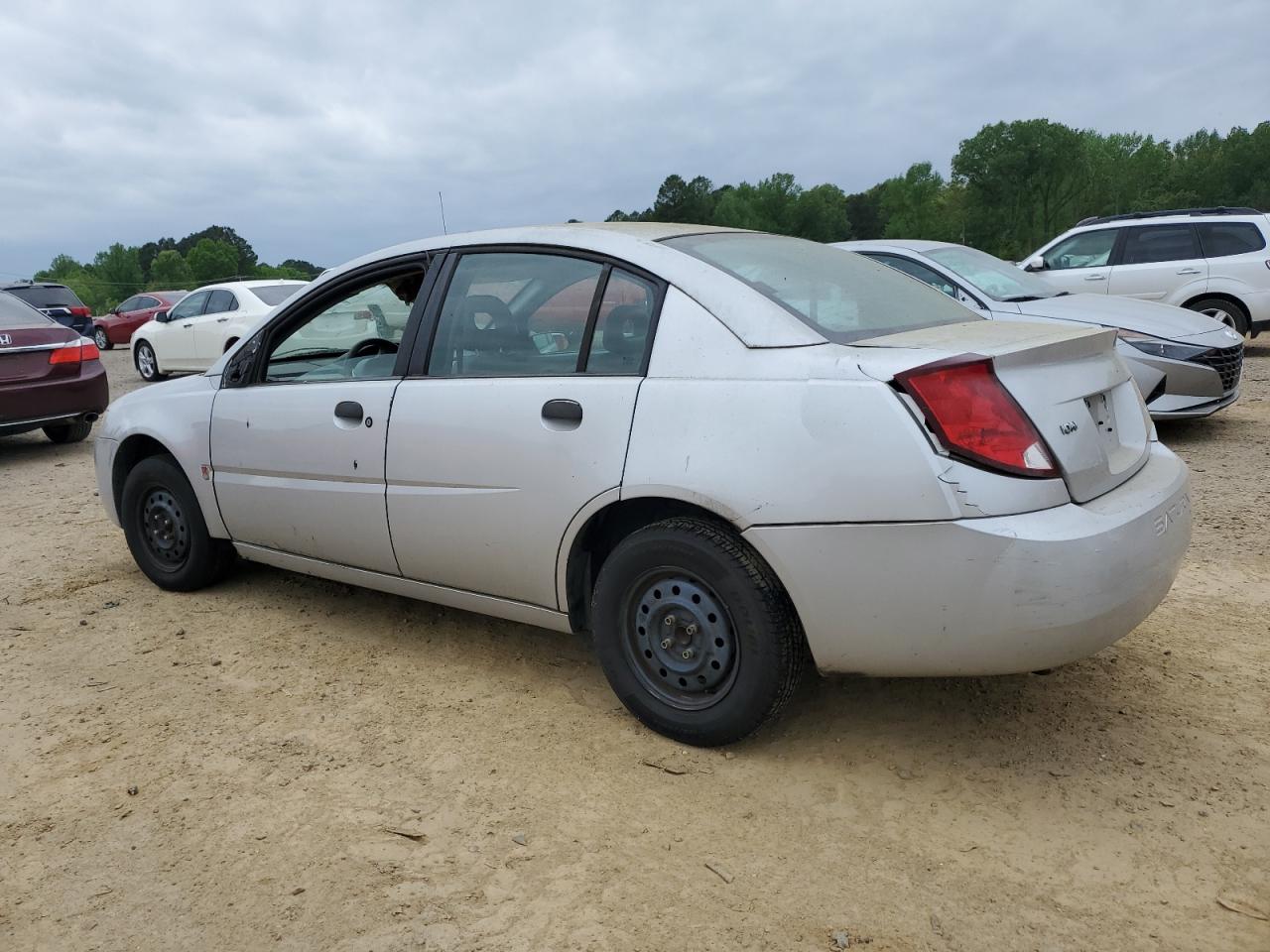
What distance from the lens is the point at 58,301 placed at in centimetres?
2120

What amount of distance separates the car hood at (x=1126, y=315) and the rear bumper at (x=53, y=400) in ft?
26.5

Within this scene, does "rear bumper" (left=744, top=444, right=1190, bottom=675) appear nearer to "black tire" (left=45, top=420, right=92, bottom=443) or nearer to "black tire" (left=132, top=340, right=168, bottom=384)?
"black tire" (left=45, top=420, right=92, bottom=443)

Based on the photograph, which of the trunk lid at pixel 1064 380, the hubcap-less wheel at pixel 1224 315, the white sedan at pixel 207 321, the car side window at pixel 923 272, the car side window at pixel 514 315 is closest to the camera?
the trunk lid at pixel 1064 380

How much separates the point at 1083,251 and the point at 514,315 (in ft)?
34.0

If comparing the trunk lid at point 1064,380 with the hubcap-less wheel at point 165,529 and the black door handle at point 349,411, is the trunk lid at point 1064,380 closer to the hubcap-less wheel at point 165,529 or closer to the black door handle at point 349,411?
the black door handle at point 349,411

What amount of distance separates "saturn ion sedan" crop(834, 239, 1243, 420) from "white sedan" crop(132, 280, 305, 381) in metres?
9.70

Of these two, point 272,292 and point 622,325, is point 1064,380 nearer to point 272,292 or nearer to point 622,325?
point 622,325

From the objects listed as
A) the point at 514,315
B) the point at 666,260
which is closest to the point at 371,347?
the point at 514,315

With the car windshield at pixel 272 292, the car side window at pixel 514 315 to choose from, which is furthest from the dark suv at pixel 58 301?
the car side window at pixel 514 315

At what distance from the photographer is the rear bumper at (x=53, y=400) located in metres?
8.65

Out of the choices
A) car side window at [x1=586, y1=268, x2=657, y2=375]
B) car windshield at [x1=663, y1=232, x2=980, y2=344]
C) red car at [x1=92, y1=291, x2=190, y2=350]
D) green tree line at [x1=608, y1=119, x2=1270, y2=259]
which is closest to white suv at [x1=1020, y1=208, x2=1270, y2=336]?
car windshield at [x1=663, y1=232, x2=980, y2=344]

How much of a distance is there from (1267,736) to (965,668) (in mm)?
1142

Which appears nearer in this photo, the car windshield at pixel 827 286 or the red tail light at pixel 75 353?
the car windshield at pixel 827 286

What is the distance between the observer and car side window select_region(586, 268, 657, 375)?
3162mm
